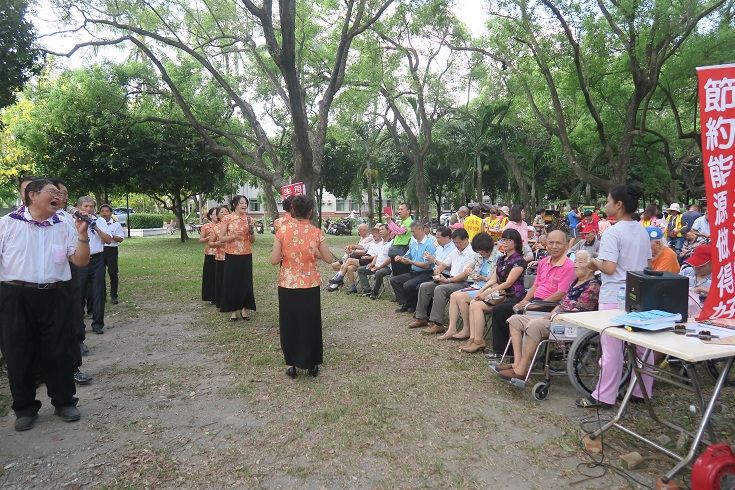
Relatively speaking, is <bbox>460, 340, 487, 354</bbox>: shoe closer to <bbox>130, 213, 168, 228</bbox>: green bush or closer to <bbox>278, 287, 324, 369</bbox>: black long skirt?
<bbox>278, 287, 324, 369</bbox>: black long skirt

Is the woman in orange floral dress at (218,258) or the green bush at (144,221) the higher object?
the green bush at (144,221)

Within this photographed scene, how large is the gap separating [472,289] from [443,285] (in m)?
0.52

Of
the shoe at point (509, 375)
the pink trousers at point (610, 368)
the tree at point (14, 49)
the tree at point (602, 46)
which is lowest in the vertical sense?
the shoe at point (509, 375)

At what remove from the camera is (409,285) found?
7.41 m

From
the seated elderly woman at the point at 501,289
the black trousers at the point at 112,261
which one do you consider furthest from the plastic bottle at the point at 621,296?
the black trousers at the point at 112,261

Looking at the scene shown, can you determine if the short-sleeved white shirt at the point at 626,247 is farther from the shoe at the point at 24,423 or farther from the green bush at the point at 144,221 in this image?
the green bush at the point at 144,221

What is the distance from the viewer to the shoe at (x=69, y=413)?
149 inches

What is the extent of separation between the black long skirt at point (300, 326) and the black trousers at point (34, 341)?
180 cm

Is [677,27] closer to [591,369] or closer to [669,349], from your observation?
[591,369]

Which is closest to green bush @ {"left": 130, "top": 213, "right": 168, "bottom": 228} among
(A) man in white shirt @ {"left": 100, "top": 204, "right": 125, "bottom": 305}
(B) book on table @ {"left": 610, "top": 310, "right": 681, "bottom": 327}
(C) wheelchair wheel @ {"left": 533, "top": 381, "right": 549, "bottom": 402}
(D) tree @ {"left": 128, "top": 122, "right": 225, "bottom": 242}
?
(D) tree @ {"left": 128, "top": 122, "right": 225, "bottom": 242}

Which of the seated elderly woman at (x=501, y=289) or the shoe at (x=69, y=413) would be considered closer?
the shoe at (x=69, y=413)

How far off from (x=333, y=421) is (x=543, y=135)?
28.0 meters

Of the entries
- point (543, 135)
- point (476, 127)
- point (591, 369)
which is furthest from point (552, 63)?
point (543, 135)

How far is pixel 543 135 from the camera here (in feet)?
92.6
